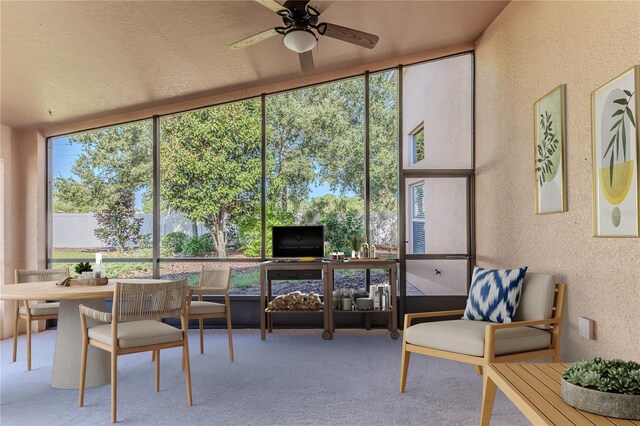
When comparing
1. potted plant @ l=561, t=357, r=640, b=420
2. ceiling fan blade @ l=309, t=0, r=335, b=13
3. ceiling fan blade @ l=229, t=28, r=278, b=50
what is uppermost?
ceiling fan blade @ l=309, t=0, r=335, b=13

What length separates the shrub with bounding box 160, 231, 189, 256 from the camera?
5512 mm

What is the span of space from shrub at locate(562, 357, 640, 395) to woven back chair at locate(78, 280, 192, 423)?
225 centimetres

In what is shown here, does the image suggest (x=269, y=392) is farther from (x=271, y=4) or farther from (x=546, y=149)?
(x=546, y=149)

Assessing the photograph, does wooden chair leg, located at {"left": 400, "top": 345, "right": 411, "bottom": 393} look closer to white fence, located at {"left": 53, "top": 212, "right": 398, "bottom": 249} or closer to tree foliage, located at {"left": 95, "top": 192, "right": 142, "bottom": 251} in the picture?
white fence, located at {"left": 53, "top": 212, "right": 398, "bottom": 249}

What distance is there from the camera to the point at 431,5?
405 centimetres

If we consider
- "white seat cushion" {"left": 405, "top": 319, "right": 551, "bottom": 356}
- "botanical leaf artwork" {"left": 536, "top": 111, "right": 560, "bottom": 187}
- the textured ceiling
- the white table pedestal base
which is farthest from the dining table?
"botanical leaf artwork" {"left": 536, "top": 111, "right": 560, "bottom": 187}

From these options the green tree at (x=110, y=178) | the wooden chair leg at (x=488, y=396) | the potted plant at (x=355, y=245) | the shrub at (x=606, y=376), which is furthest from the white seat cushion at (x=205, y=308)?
the shrub at (x=606, y=376)

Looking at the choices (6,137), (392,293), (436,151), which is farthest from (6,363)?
(436,151)

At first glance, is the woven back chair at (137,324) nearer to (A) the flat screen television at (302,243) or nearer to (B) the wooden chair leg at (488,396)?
(B) the wooden chair leg at (488,396)

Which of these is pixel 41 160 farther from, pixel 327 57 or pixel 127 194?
pixel 327 57

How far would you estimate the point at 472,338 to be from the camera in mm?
2936

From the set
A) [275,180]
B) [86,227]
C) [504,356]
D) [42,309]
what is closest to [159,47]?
[275,180]

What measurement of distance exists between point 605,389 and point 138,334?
2553mm

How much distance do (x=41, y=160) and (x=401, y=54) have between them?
14.6 feet
